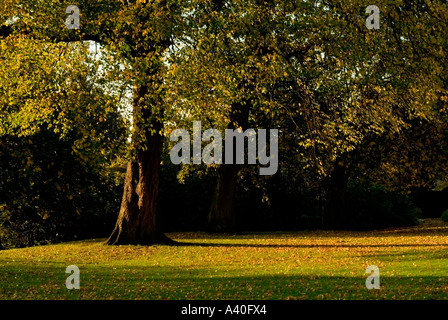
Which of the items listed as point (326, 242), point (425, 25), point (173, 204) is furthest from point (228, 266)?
point (173, 204)

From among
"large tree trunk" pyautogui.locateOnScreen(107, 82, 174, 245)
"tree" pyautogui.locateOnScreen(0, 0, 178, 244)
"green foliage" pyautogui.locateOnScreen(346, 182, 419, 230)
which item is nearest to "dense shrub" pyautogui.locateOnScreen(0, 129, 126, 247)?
"large tree trunk" pyautogui.locateOnScreen(107, 82, 174, 245)

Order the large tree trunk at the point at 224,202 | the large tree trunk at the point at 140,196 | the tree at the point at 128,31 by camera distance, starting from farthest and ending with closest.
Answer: the large tree trunk at the point at 224,202, the large tree trunk at the point at 140,196, the tree at the point at 128,31

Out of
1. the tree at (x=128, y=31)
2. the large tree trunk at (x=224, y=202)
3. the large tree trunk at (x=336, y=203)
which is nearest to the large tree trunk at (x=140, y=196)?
the tree at (x=128, y=31)

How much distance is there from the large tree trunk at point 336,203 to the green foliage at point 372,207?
6.39 feet

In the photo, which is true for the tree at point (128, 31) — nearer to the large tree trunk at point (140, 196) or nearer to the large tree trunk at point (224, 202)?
the large tree trunk at point (140, 196)

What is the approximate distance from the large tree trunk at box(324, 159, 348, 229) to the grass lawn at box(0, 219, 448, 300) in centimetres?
755

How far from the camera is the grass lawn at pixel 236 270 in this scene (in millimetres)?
11398

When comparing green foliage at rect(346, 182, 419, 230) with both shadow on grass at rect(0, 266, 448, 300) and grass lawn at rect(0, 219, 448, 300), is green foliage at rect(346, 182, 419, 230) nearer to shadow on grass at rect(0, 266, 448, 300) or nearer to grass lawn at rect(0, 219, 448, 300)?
grass lawn at rect(0, 219, 448, 300)

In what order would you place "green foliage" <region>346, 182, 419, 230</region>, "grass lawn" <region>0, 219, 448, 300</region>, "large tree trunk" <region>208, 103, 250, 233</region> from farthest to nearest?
1. "green foliage" <region>346, 182, 419, 230</region>
2. "large tree trunk" <region>208, 103, 250, 233</region>
3. "grass lawn" <region>0, 219, 448, 300</region>

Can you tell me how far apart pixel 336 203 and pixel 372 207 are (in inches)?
177

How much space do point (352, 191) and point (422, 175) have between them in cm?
474

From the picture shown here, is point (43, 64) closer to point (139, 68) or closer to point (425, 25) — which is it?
point (139, 68)

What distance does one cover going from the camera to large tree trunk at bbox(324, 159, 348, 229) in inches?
1183

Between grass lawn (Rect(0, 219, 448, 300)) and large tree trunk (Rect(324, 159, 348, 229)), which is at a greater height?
large tree trunk (Rect(324, 159, 348, 229))
